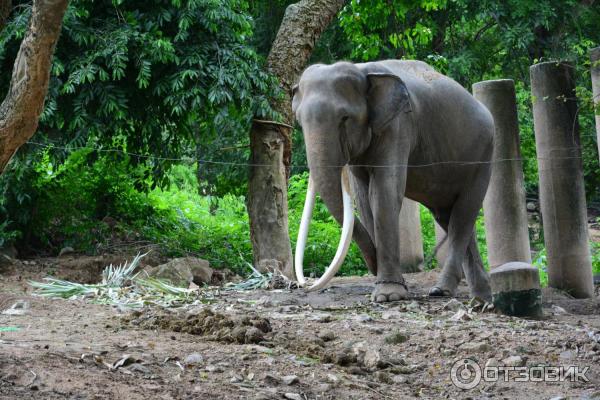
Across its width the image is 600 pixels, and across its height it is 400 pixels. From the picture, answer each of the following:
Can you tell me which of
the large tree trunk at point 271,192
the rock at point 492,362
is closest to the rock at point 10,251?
the large tree trunk at point 271,192

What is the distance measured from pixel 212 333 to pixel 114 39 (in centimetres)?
482

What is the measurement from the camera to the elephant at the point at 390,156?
7664mm

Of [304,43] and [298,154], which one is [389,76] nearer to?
[304,43]

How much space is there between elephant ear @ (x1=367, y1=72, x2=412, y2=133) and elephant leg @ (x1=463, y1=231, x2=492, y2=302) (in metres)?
1.78

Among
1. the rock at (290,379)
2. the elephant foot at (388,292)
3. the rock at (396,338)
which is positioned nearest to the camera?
the rock at (290,379)

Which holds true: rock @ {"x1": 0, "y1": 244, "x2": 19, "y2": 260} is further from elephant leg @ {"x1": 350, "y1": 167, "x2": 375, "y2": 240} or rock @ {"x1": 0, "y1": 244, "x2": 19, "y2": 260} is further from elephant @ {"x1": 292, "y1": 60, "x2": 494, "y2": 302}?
elephant leg @ {"x1": 350, "y1": 167, "x2": 375, "y2": 240}

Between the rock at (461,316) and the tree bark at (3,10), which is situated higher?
the tree bark at (3,10)

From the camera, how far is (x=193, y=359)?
4.84 metres

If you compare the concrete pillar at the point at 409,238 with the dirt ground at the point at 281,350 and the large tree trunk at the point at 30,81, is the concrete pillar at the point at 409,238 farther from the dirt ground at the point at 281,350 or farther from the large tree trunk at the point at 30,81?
the large tree trunk at the point at 30,81

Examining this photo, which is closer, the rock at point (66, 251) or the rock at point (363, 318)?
the rock at point (363, 318)

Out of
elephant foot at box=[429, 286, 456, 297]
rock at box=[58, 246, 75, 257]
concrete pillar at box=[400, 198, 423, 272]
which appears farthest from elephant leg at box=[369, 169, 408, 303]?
rock at box=[58, 246, 75, 257]

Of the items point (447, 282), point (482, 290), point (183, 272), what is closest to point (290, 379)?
point (447, 282)

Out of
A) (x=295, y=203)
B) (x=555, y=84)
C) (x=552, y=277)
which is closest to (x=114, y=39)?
(x=555, y=84)

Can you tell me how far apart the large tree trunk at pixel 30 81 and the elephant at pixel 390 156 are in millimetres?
3293
